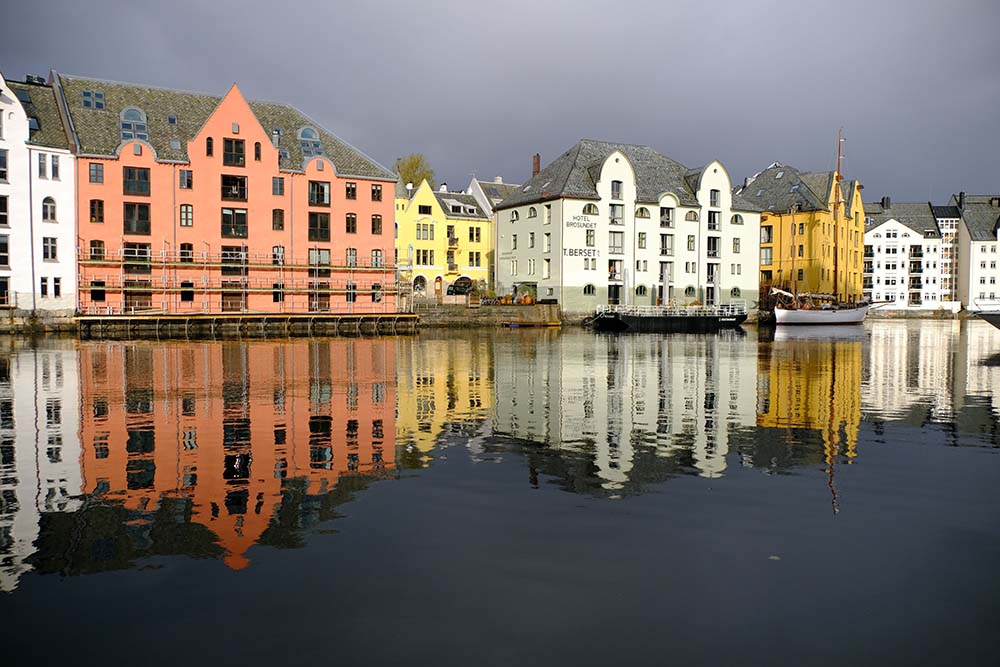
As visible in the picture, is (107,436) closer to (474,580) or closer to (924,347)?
(474,580)

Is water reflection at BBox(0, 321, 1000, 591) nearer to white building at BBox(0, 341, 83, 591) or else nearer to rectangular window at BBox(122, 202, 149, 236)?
white building at BBox(0, 341, 83, 591)

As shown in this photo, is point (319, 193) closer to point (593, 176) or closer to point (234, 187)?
point (234, 187)

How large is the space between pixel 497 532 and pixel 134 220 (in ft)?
206

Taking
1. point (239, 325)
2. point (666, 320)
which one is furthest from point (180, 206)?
point (666, 320)

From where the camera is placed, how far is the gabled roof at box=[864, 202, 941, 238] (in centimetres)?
14600

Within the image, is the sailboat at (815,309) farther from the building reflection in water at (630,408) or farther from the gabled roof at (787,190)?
the building reflection in water at (630,408)

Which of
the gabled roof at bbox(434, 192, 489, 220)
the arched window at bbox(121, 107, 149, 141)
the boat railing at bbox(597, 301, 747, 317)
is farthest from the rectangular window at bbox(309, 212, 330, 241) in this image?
the gabled roof at bbox(434, 192, 489, 220)

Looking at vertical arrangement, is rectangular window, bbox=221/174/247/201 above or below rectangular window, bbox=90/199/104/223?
above

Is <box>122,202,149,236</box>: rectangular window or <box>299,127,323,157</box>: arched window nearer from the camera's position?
<box>122,202,149,236</box>: rectangular window

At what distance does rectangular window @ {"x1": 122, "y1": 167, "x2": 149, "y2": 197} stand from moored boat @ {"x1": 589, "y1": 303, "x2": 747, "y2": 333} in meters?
39.7

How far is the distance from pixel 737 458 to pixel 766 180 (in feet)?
332

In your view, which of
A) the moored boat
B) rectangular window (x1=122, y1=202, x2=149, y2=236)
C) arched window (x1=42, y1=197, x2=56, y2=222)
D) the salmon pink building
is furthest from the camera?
the moored boat

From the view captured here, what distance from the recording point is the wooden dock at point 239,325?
57.1 m

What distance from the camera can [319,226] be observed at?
71.9m
